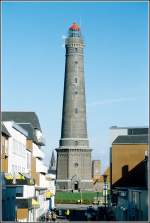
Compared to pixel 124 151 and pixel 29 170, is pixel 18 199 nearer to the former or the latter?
pixel 29 170

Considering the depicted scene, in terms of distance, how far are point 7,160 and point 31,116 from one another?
3011 cm

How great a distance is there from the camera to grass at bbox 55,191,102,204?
10666cm

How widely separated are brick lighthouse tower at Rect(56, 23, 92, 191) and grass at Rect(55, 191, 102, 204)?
6.68 m

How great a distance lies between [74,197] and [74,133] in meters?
14.9

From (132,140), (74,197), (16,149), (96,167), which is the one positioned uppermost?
(132,140)

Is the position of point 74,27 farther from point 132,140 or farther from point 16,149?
point 16,149

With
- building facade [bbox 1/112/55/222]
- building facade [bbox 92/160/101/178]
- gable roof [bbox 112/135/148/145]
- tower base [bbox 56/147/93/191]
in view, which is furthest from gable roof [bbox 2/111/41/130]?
building facade [bbox 92/160/101/178]

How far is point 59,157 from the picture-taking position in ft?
391

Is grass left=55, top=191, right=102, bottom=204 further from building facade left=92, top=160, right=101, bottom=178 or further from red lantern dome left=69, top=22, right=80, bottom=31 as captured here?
building facade left=92, top=160, right=101, bottom=178

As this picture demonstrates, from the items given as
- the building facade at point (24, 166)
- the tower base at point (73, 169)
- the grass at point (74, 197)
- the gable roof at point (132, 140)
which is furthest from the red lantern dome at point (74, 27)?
the building facade at point (24, 166)

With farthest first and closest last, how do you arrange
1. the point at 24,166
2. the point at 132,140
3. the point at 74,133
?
the point at 74,133
the point at 132,140
the point at 24,166

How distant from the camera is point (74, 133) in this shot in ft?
384

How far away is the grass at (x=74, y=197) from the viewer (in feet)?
350

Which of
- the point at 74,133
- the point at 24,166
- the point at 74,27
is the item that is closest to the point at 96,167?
the point at 74,133
